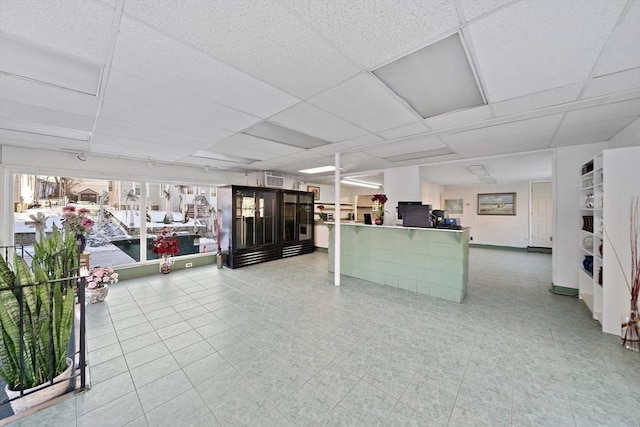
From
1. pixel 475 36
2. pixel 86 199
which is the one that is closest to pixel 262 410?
pixel 475 36

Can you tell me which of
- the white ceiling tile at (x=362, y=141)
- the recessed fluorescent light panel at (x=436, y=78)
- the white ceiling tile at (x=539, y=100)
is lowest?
the white ceiling tile at (x=539, y=100)

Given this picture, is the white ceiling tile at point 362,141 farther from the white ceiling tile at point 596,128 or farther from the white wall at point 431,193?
the white wall at point 431,193

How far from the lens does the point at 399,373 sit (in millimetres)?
1963

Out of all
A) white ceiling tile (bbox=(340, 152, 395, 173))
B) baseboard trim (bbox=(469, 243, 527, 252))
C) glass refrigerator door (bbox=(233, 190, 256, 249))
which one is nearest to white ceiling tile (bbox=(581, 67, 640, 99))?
white ceiling tile (bbox=(340, 152, 395, 173))

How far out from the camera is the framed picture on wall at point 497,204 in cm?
799

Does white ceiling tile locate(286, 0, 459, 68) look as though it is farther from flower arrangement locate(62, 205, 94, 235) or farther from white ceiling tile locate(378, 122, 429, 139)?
flower arrangement locate(62, 205, 94, 235)

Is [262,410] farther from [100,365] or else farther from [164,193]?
[164,193]

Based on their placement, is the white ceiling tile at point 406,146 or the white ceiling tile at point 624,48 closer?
the white ceiling tile at point 624,48

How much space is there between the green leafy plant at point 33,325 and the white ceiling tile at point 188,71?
1580mm

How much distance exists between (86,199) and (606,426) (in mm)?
7073

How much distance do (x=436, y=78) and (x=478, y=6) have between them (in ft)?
2.29

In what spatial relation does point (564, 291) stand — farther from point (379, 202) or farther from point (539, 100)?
point (539, 100)

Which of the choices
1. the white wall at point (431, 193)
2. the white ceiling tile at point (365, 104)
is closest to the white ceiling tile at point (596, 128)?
the white ceiling tile at point (365, 104)

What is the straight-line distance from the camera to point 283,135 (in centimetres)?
332
